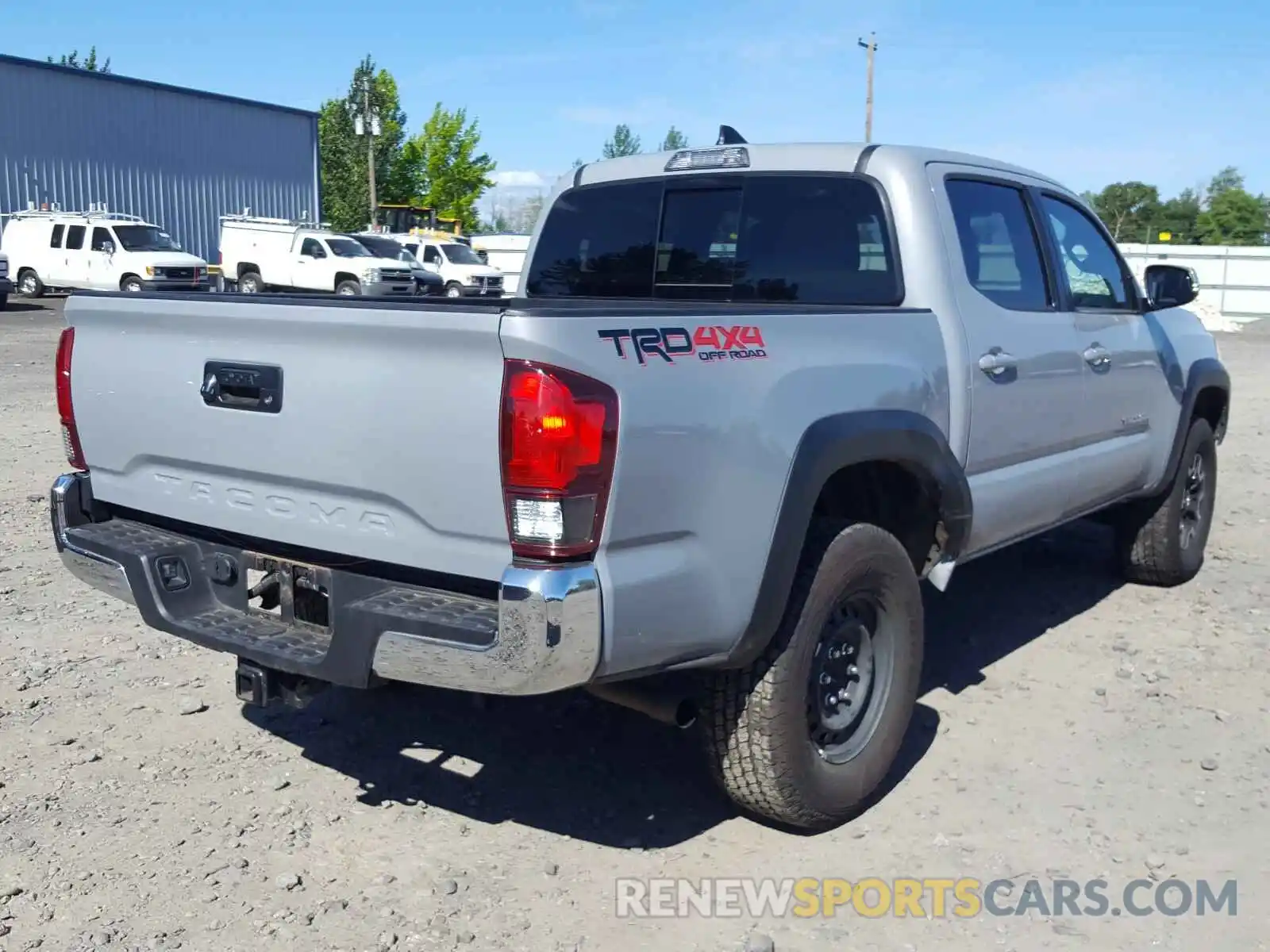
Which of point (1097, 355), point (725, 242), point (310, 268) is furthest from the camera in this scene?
point (310, 268)

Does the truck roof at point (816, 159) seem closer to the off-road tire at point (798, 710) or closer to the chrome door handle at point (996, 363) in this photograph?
the chrome door handle at point (996, 363)

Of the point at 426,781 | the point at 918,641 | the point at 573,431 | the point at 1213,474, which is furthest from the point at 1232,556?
the point at 573,431

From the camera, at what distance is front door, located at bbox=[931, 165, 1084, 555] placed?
4.22 meters

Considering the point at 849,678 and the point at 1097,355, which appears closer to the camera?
the point at 849,678

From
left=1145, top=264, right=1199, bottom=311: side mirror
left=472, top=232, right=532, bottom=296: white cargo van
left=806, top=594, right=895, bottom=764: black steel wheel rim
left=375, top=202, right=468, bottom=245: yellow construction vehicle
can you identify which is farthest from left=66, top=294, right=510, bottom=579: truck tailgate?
left=375, top=202, right=468, bottom=245: yellow construction vehicle

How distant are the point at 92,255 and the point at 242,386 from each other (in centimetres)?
2681

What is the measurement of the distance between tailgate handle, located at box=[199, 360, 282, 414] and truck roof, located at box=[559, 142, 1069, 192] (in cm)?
207

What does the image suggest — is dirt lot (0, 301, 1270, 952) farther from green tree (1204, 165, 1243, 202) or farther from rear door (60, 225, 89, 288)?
green tree (1204, 165, 1243, 202)

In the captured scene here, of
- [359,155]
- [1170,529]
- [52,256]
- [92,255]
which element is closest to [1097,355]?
[1170,529]

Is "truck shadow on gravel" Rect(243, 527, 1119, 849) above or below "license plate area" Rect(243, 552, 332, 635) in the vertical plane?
below

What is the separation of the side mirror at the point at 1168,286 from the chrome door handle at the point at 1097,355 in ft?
1.95

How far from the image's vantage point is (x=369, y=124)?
123ft

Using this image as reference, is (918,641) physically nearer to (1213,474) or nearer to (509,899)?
(509,899)

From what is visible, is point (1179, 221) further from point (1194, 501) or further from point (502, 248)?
point (1194, 501)
